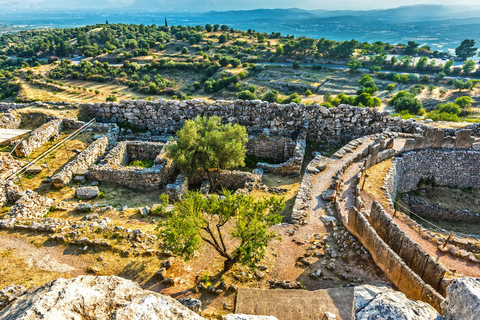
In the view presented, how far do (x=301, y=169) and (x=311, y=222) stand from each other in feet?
21.0

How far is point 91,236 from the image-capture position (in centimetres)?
1098

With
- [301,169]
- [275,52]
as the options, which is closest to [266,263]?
[301,169]

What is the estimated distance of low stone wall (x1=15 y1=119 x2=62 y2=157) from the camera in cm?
1695

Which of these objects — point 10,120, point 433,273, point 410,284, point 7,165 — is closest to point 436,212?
point 433,273

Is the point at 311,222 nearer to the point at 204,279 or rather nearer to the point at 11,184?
the point at 204,279

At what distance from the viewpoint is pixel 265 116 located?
21188 millimetres

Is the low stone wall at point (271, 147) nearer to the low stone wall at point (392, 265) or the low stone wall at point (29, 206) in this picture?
the low stone wall at point (392, 265)

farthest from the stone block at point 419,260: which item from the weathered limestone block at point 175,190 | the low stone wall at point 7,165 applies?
the low stone wall at point 7,165

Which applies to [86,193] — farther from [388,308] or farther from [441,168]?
[441,168]

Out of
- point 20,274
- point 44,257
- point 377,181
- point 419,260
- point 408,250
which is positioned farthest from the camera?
point 377,181

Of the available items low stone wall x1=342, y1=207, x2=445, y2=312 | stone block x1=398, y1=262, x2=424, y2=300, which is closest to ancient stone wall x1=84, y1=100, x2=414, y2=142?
low stone wall x1=342, y1=207, x2=445, y2=312

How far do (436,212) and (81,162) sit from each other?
21.0 metres

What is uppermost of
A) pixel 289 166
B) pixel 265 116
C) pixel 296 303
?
pixel 265 116

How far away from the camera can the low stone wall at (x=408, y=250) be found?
8398mm
